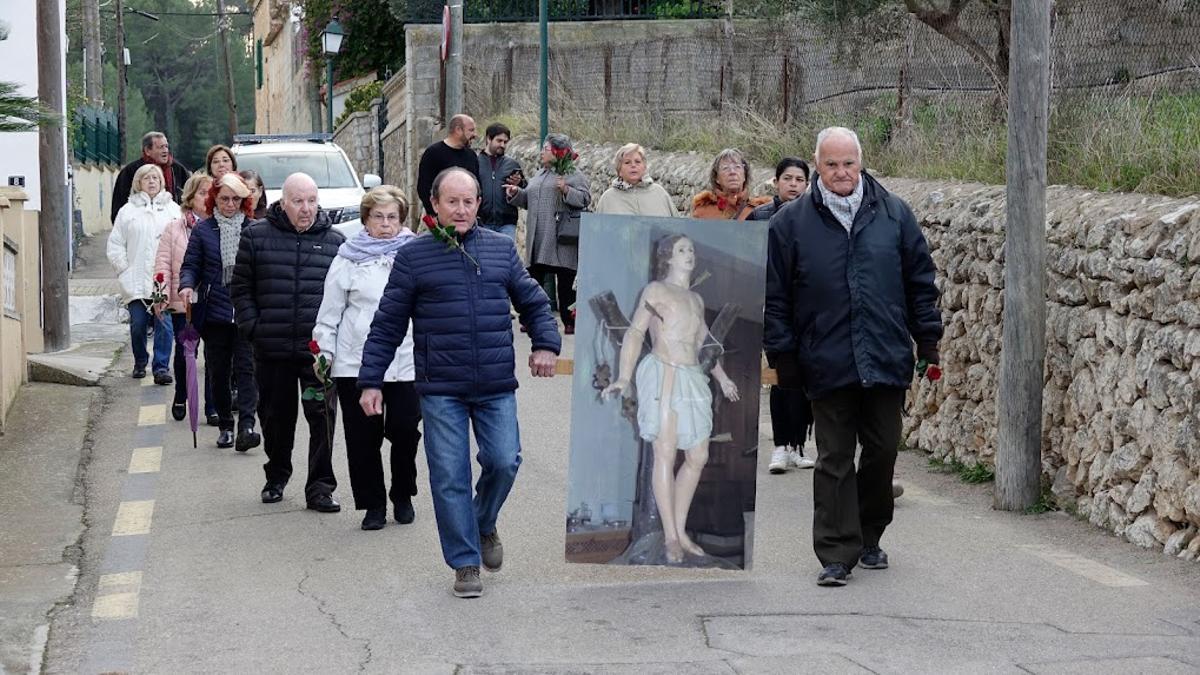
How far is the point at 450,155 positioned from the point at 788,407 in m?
6.59

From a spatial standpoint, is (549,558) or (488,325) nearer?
(488,325)

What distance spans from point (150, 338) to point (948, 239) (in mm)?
9671

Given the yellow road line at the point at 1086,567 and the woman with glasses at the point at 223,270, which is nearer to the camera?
the yellow road line at the point at 1086,567

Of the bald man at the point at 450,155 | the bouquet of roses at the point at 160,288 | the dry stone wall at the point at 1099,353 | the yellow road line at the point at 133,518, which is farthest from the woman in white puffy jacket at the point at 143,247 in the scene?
the dry stone wall at the point at 1099,353

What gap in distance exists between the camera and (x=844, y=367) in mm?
7348

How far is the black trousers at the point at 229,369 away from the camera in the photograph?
11.1m

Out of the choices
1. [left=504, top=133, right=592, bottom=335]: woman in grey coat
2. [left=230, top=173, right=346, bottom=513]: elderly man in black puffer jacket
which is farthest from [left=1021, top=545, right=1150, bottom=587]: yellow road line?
[left=504, top=133, right=592, bottom=335]: woman in grey coat

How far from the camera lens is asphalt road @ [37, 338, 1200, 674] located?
250 inches

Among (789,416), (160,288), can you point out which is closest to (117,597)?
(789,416)

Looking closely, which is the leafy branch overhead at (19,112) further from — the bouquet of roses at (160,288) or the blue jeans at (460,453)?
the bouquet of roses at (160,288)

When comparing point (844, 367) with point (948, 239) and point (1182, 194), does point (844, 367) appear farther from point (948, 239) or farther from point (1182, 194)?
point (948, 239)

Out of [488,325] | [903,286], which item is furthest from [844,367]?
[488,325]

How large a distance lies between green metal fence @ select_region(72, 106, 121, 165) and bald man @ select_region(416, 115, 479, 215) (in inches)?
803

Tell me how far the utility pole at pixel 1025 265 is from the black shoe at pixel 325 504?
3.38 metres
